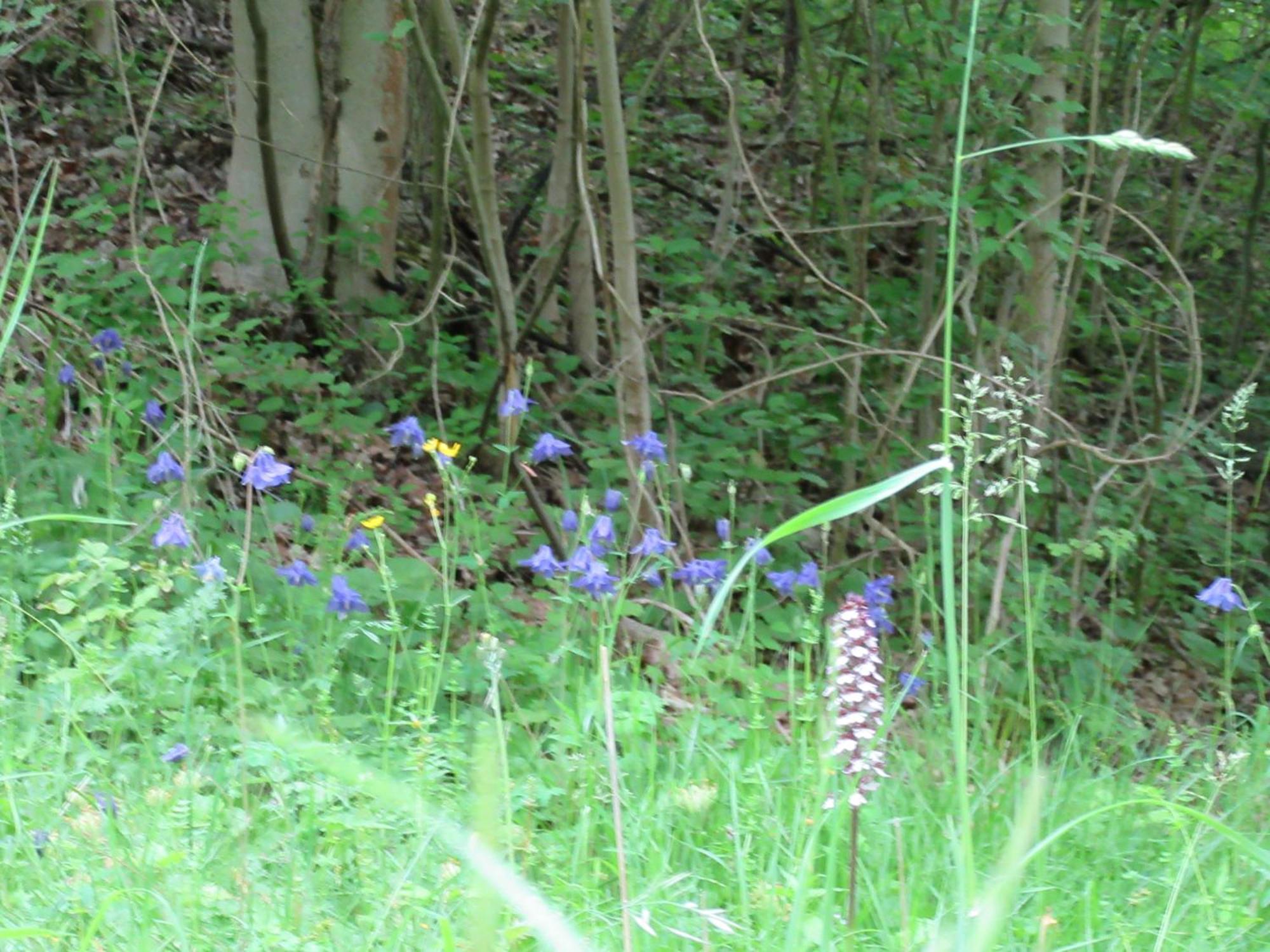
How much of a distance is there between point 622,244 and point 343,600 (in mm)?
1962

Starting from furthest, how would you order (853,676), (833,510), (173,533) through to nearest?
(173,533) → (853,676) → (833,510)

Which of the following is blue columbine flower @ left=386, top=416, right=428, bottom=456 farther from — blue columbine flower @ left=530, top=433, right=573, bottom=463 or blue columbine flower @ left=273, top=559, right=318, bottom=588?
blue columbine flower @ left=273, top=559, right=318, bottom=588

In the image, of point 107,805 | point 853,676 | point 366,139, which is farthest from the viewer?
point 366,139

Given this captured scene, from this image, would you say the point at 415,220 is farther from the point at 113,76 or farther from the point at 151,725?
the point at 151,725

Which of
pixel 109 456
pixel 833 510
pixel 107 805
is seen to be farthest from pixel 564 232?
pixel 833 510

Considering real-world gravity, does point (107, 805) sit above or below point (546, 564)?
below

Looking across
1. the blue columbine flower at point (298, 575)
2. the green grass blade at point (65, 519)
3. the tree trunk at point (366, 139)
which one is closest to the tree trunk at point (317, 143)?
the tree trunk at point (366, 139)

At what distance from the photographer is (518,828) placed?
Result: 2.14m

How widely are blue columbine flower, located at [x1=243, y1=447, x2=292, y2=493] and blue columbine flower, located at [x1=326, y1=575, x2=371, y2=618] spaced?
298 mm

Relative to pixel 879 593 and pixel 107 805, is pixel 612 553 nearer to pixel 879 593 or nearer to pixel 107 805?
pixel 879 593

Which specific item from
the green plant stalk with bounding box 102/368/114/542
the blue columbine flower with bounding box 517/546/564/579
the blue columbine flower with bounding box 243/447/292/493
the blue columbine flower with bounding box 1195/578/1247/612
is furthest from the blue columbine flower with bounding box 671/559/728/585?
the green plant stalk with bounding box 102/368/114/542

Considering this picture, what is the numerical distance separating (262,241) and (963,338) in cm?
329

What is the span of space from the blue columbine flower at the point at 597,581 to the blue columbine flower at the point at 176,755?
93cm

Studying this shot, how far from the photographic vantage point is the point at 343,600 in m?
2.83
